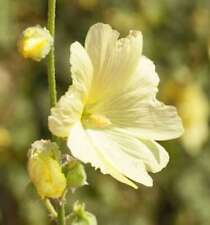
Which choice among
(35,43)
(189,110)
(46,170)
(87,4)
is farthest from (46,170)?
(87,4)

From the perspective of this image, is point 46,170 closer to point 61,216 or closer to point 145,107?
point 61,216

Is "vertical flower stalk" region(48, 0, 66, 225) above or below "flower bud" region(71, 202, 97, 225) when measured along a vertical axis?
above

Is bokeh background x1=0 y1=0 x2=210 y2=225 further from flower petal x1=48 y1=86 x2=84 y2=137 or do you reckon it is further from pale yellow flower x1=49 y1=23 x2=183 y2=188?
flower petal x1=48 y1=86 x2=84 y2=137

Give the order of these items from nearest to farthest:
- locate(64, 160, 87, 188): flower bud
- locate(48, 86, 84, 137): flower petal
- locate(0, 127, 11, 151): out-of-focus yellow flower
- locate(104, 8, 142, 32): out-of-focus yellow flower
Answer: locate(48, 86, 84, 137): flower petal, locate(64, 160, 87, 188): flower bud, locate(0, 127, 11, 151): out-of-focus yellow flower, locate(104, 8, 142, 32): out-of-focus yellow flower

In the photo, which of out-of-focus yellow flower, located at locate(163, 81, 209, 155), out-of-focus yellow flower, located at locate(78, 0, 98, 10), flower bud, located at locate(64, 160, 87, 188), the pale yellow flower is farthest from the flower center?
out-of-focus yellow flower, located at locate(78, 0, 98, 10)

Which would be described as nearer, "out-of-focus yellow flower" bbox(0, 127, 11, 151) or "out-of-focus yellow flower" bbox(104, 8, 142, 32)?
"out-of-focus yellow flower" bbox(0, 127, 11, 151)

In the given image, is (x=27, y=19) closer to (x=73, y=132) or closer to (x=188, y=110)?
(x=188, y=110)

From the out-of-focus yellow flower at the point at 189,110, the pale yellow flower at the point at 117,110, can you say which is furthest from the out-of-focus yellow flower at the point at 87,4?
the pale yellow flower at the point at 117,110
